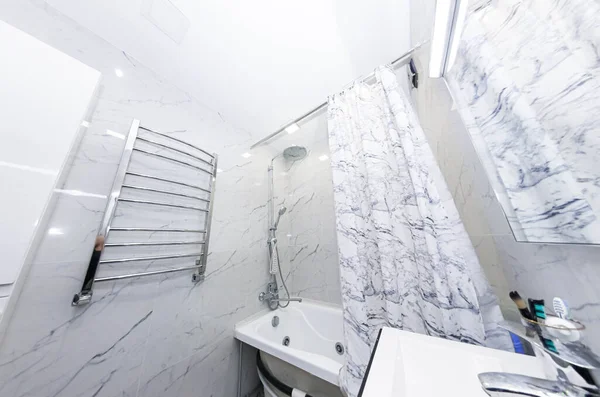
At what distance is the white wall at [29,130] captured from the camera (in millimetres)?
543

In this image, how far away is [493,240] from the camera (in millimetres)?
671

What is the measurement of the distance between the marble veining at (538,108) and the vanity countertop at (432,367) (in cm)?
30

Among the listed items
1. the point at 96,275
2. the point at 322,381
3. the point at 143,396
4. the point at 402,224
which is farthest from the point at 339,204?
the point at 143,396

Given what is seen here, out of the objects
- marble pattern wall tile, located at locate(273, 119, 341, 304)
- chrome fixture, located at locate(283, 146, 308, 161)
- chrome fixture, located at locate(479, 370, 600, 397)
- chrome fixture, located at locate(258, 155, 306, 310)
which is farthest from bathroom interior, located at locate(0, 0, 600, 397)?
chrome fixture, located at locate(283, 146, 308, 161)

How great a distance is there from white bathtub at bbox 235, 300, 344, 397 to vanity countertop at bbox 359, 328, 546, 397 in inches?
22.3

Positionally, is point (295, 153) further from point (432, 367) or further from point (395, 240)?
point (432, 367)

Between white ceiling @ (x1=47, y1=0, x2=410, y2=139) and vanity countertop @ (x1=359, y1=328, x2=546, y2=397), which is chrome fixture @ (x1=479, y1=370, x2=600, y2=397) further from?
white ceiling @ (x1=47, y1=0, x2=410, y2=139)

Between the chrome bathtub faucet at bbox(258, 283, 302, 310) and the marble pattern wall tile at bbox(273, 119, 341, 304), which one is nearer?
the chrome bathtub faucet at bbox(258, 283, 302, 310)

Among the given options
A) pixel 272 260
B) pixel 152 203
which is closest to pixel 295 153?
pixel 272 260

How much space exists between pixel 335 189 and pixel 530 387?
85 centimetres

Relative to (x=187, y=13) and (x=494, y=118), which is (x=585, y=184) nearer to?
(x=494, y=118)

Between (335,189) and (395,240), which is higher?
(335,189)

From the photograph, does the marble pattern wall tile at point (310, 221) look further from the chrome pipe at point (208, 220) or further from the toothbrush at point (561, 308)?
the toothbrush at point (561, 308)

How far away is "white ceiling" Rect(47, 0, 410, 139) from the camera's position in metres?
0.86
